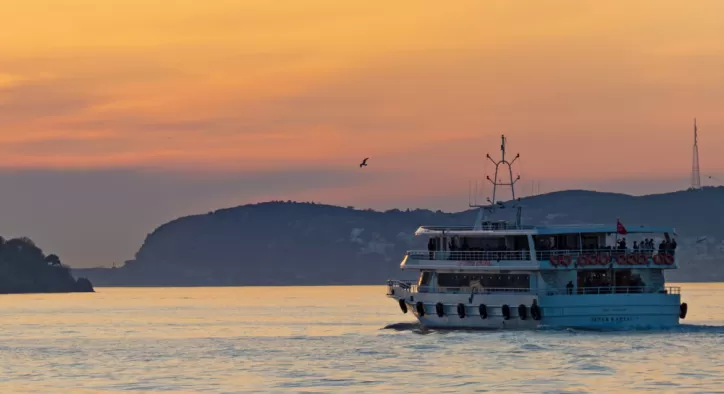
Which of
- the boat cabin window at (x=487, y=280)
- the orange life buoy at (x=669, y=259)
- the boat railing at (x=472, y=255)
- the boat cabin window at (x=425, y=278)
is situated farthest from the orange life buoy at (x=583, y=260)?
the boat cabin window at (x=425, y=278)

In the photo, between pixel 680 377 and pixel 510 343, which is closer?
pixel 680 377

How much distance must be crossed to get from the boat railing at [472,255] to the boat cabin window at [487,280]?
111cm

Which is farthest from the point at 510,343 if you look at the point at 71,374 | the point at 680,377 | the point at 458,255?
the point at 71,374

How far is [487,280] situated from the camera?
8631 centimetres

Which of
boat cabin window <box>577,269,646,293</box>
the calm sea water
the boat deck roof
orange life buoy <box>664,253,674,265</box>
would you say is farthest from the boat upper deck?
the calm sea water

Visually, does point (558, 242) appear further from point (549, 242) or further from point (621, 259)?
point (621, 259)

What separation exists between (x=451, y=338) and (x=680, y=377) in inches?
908

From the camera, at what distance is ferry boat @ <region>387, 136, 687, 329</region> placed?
262ft

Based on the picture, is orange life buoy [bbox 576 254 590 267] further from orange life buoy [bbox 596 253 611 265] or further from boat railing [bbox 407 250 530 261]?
boat railing [bbox 407 250 530 261]

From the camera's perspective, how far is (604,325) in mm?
79312

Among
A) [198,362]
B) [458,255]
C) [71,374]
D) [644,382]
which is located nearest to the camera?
[644,382]

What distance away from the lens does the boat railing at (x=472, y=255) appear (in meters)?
84.2

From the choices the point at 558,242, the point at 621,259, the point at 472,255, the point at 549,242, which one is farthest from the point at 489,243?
the point at 621,259

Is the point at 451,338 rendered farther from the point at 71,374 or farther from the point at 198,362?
the point at 71,374
